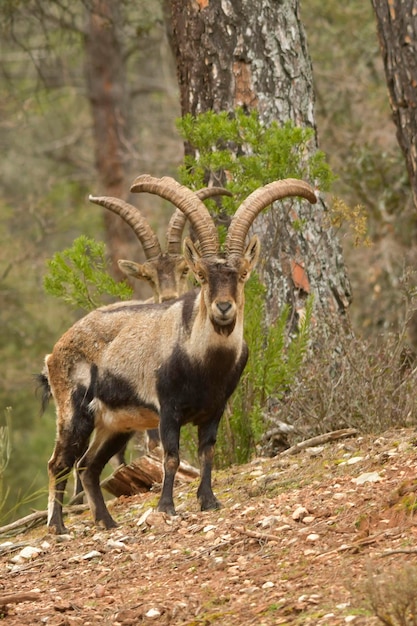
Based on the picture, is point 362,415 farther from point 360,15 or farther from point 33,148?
point 33,148

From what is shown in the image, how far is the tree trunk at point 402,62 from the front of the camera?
9773mm

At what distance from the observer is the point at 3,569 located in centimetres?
848

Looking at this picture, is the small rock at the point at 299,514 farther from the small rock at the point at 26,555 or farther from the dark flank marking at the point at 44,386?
the dark flank marking at the point at 44,386

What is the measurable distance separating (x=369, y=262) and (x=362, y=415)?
335 inches

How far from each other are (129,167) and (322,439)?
15580 mm


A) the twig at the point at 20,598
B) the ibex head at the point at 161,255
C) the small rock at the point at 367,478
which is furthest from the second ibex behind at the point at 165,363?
the ibex head at the point at 161,255

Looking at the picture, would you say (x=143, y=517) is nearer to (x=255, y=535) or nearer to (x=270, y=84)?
(x=255, y=535)

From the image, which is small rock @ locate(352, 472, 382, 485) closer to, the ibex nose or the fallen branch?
the ibex nose

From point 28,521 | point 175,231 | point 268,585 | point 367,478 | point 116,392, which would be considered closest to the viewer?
point 268,585

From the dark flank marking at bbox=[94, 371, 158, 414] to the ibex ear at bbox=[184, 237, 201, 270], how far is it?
3.65 ft

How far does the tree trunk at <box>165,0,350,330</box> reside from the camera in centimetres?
1152

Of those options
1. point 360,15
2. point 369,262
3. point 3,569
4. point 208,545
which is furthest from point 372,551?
point 360,15

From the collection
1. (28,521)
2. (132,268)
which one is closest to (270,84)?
(132,268)

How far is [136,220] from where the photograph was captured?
1227cm
